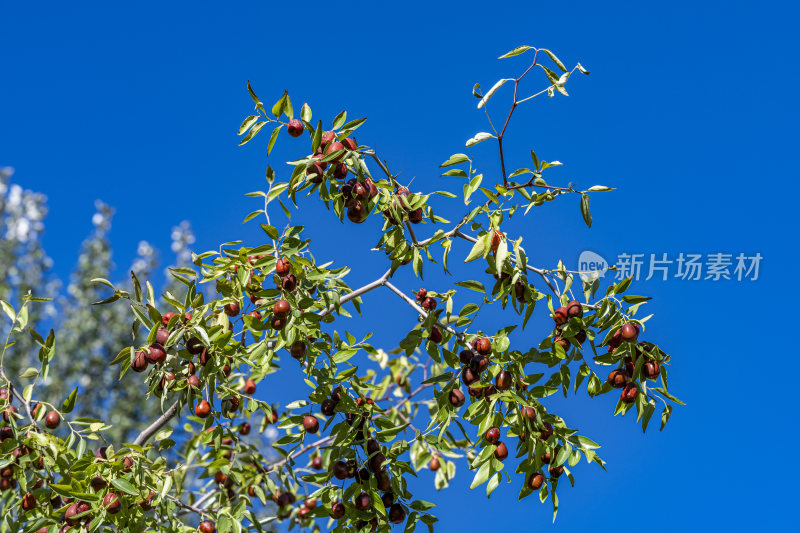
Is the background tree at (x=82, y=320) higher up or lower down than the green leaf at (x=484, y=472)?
higher up

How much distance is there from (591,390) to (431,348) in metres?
0.62

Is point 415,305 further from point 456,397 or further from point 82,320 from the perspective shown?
point 82,320

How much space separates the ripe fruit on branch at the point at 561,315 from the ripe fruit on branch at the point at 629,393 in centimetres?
30

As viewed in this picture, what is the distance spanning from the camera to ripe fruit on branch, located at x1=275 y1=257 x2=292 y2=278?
8.45 feet

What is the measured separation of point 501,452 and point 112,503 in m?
1.35

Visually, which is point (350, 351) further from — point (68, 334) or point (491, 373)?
point (68, 334)

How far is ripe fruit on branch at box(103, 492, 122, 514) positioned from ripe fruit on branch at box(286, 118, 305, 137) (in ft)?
4.63

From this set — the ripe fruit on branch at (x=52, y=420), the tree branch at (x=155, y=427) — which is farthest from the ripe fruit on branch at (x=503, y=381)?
the ripe fruit on branch at (x=52, y=420)

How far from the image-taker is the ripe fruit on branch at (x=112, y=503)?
248cm

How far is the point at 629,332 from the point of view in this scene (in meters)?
2.41

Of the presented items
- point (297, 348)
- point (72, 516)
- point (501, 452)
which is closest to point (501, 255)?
point (501, 452)

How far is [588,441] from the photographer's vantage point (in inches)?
97.1

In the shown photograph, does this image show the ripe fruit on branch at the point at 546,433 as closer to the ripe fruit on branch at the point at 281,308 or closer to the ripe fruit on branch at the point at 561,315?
the ripe fruit on branch at the point at 561,315

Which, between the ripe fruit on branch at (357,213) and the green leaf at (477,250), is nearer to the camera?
the green leaf at (477,250)
